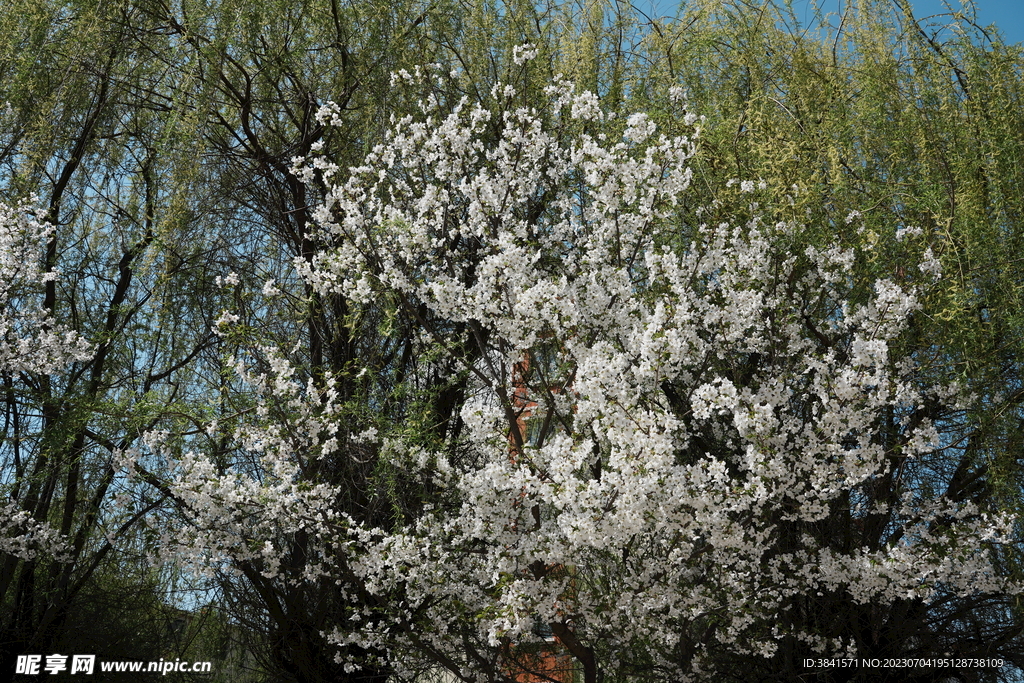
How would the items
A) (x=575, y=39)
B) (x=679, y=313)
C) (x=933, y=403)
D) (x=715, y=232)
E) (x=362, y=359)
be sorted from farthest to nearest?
(x=575, y=39)
(x=362, y=359)
(x=933, y=403)
(x=715, y=232)
(x=679, y=313)

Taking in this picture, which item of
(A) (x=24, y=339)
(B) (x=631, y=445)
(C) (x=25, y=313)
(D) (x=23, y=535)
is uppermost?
(C) (x=25, y=313)

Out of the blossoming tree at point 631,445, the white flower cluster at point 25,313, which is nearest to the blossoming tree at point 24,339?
the white flower cluster at point 25,313

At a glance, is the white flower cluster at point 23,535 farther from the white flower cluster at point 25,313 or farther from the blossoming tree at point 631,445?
the blossoming tree at point 631,445

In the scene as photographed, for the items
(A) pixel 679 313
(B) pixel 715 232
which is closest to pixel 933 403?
(B) pixel 715 232

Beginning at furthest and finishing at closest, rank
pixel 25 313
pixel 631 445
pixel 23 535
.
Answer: pixel 25 313
pixel 23 535
pixel 631 445

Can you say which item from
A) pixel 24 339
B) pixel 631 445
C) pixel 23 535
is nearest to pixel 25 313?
pixel 24 339

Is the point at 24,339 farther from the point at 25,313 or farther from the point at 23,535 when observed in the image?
the point at 23,535

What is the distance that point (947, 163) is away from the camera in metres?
4.13

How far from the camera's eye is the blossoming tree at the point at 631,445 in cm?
353

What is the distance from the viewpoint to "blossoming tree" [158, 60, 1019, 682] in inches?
139

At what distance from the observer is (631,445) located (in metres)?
3.42

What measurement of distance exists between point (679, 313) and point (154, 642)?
4.19 metres

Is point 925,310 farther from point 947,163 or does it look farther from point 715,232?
point 715,232

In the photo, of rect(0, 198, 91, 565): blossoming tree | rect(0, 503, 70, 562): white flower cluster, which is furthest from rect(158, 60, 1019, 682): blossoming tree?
rect(0, 198, 91, 565): blossoming tree
